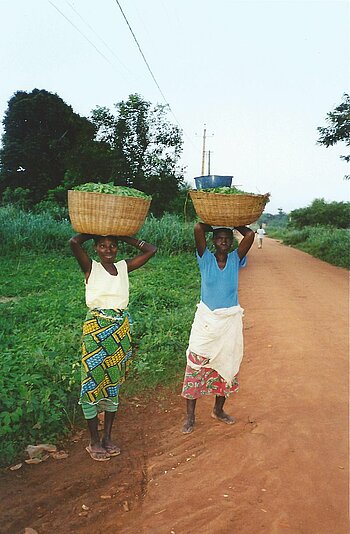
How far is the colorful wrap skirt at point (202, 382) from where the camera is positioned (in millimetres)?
3377

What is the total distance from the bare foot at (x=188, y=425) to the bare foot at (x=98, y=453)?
65 centimetres

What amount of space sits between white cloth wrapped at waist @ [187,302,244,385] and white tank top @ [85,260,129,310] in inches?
26.8

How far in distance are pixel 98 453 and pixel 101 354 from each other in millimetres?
740

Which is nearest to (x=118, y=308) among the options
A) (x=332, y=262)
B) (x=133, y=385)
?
(x=133, y=385)

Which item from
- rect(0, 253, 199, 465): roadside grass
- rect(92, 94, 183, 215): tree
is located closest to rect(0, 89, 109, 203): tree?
rect(92, 94, 183, 215): tree

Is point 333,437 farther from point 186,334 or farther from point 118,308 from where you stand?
point 186,334

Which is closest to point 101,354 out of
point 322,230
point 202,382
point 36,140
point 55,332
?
point 202,382

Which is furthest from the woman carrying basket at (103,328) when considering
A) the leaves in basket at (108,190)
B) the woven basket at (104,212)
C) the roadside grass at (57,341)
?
the roadside grass at (57,341)

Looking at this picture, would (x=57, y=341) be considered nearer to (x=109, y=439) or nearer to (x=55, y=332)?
(x=55, y=332)

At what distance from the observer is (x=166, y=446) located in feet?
10.6

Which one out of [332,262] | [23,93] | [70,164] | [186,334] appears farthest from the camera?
[23,93]

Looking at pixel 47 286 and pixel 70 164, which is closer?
pixel 47 286

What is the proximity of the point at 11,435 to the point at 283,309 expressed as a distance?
17.1 ft

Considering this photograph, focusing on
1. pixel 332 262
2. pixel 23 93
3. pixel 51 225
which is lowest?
pixel 332 262
